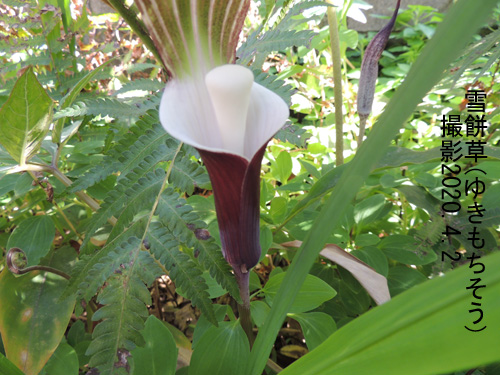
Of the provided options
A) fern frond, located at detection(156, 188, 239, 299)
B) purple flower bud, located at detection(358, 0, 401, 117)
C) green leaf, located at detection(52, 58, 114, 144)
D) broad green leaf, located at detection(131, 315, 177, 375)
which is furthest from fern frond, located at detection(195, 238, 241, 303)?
purple flower bud, located at detection(358, 0, 401, 117)

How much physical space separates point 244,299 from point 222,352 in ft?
0.17

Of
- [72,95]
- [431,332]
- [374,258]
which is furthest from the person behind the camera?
[374,258]

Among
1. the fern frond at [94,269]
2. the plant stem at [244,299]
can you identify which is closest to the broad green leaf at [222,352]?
the plant stem at [244,299]

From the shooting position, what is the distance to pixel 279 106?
11.5 inches

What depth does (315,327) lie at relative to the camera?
1.44ft

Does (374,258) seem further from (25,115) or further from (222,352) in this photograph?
(25,115)

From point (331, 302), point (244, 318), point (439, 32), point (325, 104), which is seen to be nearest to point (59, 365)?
point (244, 318)

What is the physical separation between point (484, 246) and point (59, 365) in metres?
0.54

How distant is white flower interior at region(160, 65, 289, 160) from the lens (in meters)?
0.27

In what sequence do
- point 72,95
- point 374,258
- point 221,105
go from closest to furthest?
point 221,105 → point 72,95 → point 374,258

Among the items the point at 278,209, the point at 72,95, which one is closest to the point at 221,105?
the point at 72,95

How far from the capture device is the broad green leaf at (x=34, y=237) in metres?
0.54

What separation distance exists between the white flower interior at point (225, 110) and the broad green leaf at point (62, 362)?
0.31 metres

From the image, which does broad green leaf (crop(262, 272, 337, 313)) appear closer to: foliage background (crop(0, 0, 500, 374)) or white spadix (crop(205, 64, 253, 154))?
foliage background (crop(0, 0, 500, 374))
